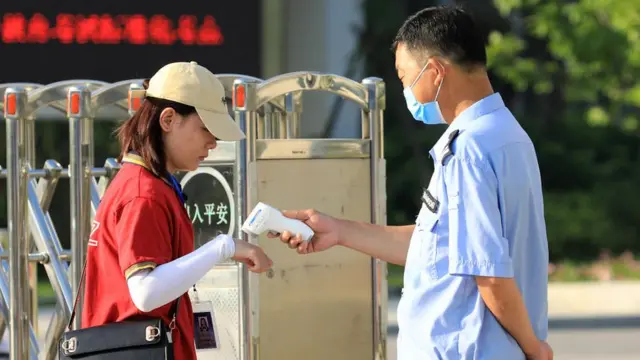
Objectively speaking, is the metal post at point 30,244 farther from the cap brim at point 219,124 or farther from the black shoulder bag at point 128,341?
the black shoulder bag at point 128,341

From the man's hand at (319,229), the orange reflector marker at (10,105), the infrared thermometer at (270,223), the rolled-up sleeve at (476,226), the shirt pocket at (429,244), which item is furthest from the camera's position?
the orange reflector marker at (10,105)

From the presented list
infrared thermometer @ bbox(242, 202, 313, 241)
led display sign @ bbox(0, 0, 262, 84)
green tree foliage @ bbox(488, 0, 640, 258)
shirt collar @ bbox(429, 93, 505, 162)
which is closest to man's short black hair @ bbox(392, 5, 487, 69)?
shirt collar @ bbox(429, 93, 505, 162)

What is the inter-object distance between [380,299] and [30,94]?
1804 millimetres

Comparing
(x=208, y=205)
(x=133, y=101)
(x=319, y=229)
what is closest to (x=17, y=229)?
(x=133, y=101)

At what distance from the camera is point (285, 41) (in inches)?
650

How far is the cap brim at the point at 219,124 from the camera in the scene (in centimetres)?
338

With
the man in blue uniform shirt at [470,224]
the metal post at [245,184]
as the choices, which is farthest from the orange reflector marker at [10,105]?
the man in blue uniform shirt at [470,224]

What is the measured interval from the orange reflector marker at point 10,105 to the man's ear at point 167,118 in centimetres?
208

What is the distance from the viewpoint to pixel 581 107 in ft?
62.3

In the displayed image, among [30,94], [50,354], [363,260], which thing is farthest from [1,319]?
[363,260]

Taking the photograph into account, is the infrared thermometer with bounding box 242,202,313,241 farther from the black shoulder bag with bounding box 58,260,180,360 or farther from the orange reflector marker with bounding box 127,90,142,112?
the orange reflector marker with bounding box 127,90,142,112

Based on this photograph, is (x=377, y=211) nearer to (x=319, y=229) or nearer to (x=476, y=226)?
(x=319, y=229)

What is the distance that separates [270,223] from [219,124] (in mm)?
463

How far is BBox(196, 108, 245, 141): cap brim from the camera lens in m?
3.38
